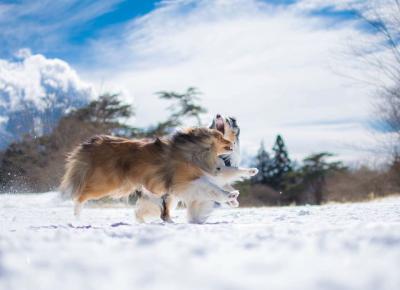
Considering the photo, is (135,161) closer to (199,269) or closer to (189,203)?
(189,203)

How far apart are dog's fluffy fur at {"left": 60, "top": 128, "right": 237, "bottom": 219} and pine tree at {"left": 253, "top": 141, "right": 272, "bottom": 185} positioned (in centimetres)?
3681

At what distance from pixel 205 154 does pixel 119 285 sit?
421 centimetres

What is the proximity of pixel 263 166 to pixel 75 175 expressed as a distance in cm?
3946

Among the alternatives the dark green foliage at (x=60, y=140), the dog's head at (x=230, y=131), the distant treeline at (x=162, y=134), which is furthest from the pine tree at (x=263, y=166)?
the dog's head at (x=230, y=131)

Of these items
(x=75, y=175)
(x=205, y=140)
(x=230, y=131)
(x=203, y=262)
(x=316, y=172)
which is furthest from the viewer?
(x=316, y=172)

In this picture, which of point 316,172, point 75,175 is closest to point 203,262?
point 75,175

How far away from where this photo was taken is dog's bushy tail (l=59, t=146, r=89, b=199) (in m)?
6.07

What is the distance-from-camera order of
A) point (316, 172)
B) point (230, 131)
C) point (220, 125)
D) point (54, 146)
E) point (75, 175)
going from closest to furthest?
point (75, 175) → point (220, 125) → point (230, 131) → point (54, 146) → point (316, 172)

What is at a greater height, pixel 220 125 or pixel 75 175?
pixel 220 125

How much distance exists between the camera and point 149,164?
5.58 m

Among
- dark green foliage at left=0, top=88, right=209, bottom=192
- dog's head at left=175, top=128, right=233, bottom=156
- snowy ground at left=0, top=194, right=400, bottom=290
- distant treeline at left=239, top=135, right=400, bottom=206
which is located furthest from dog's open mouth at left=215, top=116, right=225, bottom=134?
distant treeline at left=239, top=135, right=400, bottom=206

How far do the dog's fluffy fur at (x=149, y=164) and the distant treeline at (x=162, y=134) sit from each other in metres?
8.07

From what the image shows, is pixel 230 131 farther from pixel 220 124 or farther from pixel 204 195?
pixel 204 195

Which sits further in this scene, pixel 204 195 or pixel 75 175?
pixel 75 175
